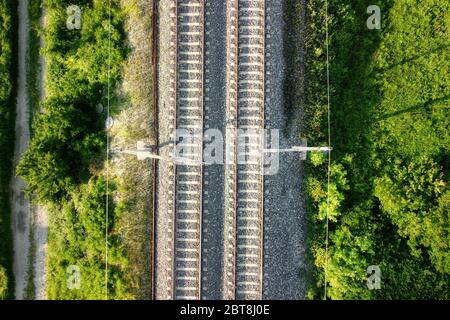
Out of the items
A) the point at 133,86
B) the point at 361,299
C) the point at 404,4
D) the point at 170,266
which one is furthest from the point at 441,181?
the point at 133,86

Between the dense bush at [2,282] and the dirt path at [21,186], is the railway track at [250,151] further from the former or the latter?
the dense bush at [2,282]

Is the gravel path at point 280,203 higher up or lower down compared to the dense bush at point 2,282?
higher up

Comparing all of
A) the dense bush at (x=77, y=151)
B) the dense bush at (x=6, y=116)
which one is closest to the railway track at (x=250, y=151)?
the dense bush at (x=77, y=151)

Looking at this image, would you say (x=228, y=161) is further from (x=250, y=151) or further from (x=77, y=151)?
(x=77, y=151)

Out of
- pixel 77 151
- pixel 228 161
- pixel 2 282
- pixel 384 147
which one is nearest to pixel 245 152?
pixel 228 161

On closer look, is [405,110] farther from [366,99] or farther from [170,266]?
[170,266]

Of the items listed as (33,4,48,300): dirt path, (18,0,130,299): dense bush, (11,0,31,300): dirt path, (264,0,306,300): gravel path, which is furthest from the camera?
(11,0,31,300): dirt path

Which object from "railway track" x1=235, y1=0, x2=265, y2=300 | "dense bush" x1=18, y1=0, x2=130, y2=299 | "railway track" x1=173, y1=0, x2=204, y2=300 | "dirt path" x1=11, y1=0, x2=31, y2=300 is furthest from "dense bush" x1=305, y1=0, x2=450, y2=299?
"dirt path" x1=11, y1=0, x2=31, y2=300

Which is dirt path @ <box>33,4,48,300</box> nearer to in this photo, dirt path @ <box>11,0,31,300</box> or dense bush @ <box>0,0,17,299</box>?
dirt path @ <box>11,0,31,300</box>

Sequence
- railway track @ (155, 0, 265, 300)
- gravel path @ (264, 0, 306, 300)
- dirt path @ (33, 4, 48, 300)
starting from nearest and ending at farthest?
railway track @ (155, 0, 265, 300) < gravel path @ (264, 0, 306, 300) < dirt path @ (33, 4, 48, 300)
